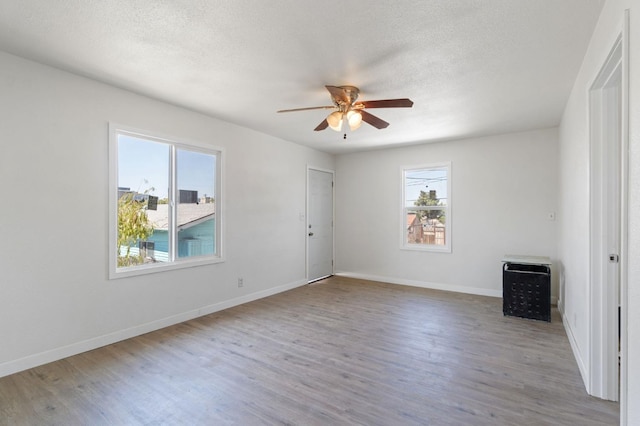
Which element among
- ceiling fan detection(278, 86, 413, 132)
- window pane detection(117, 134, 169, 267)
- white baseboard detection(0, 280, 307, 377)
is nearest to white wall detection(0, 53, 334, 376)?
white baseboard detection(0, 280, 307, 377)

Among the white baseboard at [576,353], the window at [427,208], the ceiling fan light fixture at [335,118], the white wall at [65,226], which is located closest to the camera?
the white baseboard at [576,353]

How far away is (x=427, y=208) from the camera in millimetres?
5664

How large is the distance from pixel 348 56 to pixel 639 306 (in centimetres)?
231

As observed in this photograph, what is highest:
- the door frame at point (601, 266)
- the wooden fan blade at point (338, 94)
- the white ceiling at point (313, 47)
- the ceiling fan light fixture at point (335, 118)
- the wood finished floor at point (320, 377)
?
the white ceiling at point (313, 47)

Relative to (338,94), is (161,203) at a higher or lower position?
lower

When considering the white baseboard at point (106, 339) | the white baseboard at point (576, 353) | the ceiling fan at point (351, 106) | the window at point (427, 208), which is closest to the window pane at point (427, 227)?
the window at point (427, 208)

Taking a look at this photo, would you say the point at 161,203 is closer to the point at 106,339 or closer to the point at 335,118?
the point at 106,339

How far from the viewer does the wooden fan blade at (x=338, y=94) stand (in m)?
2.76

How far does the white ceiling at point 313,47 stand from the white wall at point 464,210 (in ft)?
4.07

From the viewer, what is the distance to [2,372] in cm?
248

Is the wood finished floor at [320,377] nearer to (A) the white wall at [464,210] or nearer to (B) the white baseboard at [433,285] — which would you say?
(B) the white baseboard at [433,285]

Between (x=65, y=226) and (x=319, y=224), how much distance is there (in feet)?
13.5

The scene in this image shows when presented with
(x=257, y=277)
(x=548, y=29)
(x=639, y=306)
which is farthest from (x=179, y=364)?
(x=548, y=29)

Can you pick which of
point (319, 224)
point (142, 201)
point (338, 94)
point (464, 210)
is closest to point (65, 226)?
point (142, 201)
